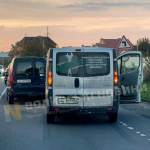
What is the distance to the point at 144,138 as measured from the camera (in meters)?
9.34

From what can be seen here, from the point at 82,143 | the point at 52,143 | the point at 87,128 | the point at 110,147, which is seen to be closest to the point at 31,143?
the point at 52,143

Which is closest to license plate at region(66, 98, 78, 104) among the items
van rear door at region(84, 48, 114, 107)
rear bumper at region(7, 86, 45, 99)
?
van rear door at region(84, 48, 114, 107)

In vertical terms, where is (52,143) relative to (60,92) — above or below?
below

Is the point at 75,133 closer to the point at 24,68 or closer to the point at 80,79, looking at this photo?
the point at 80,79

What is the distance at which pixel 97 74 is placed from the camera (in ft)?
36.8

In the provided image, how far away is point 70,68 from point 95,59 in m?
0.72

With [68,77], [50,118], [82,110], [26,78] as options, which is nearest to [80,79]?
[68,77]

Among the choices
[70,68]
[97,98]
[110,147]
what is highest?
[70,68]

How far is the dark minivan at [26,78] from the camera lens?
17.2m

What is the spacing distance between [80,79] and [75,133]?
5.65 feet

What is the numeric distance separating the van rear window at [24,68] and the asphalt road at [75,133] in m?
3.71

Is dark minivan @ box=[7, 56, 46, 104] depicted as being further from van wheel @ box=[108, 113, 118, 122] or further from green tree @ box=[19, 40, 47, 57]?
green tree @ box=[19, 40, 47, 57]

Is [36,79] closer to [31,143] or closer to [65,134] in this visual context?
[65,134]

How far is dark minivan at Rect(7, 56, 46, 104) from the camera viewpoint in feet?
56.5
